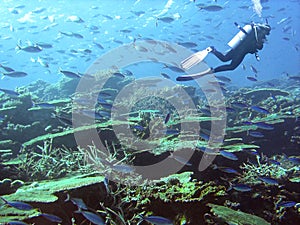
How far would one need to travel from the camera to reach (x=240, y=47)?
23.8 ft

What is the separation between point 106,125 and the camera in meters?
6.16

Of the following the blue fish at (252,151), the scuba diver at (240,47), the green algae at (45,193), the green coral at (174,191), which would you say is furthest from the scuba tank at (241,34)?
the green algae at (45,193)

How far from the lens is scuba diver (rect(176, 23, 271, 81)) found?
22.4ft

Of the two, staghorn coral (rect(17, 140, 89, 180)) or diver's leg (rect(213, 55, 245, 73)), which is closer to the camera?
staghorn coral (rect(17, 140, 89, 180))

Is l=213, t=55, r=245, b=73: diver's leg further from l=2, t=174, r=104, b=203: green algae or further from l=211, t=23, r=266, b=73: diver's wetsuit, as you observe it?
l=2, t=174, r=104, b=203: green algae

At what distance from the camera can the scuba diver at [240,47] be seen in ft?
22.4

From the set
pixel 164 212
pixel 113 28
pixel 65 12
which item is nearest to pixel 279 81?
pixel 164 212

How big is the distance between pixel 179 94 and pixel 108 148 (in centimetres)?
698

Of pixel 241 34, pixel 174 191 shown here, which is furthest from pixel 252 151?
pixel 241 34

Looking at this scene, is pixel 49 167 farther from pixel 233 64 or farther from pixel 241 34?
pixel 241 34

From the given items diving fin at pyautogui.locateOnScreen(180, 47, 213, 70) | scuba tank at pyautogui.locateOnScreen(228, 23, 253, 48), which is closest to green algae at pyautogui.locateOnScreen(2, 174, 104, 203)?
diving fin at pyautogui.locateOnScreen(180, 47, 213, 70)

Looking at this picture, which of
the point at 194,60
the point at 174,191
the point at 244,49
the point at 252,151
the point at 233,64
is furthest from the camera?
the point at 233,64

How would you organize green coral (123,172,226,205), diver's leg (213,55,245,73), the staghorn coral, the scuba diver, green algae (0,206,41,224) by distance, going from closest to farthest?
green algae (0,206,41,224)
green coral (123,172,226,205)
the staghorn coral
the scuba diver
diver's leg (213,55,245,73)

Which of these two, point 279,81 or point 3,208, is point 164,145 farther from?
point 279,81
